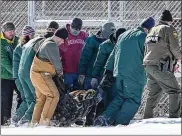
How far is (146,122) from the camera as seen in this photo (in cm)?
830

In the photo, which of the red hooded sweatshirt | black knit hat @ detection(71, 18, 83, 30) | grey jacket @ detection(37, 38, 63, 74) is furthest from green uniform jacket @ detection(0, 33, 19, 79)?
grey jacket @ detection(37, 38, 63, 74)

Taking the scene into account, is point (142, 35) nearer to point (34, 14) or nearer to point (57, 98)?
point (57, 98)

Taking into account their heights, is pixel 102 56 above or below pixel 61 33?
below

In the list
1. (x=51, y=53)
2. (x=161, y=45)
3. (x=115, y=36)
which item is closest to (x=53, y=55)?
(x=51, y=53)

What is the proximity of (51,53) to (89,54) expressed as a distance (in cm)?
94

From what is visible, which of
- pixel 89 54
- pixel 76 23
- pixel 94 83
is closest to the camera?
pixel 94 83

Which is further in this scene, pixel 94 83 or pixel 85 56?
pixel 85 56

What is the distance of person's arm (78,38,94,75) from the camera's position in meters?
9.20

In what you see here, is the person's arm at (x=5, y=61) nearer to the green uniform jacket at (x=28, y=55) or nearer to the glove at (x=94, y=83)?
the green uniform jacket at (x=28, y=55)

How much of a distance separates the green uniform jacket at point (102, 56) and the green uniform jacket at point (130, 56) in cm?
32

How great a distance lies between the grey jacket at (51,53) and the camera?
844cm

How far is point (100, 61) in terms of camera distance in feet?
29.6

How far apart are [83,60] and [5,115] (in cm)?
174

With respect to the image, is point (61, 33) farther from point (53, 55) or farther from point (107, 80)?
point (107, 80)
